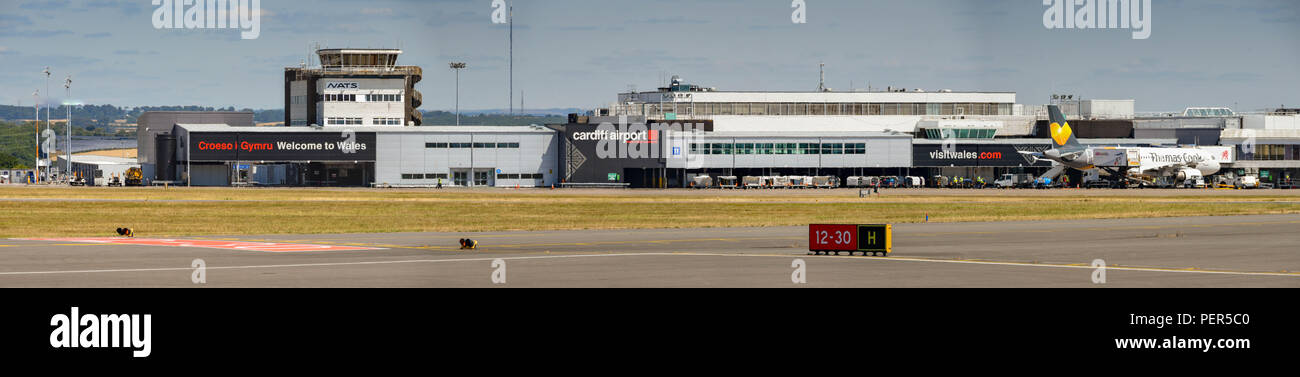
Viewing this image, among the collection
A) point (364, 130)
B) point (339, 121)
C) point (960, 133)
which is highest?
point (339, 121)

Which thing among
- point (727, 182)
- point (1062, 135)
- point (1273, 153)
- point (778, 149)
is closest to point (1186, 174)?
point (1062, 135)

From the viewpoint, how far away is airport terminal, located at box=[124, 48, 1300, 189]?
151500mm

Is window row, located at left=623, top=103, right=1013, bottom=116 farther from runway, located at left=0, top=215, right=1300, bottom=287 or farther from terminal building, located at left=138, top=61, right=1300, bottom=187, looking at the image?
runway, located at left=0, top=215, right=1300, bottom=287

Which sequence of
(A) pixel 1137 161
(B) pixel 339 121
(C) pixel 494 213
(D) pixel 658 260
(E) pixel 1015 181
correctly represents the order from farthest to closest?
(B) pixel 339 121
(E) pixel 1015 181
(A) pixel 1137 161
(C) pixel 494 213
(D) pixel 658 260

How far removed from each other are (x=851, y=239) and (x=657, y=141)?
116426 mm

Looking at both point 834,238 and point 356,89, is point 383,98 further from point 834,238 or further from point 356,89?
point 834,238

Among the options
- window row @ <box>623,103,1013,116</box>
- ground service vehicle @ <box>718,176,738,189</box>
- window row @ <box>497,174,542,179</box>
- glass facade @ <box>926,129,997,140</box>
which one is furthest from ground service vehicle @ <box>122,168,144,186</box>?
glass facade @ <box>926,129,997,140</box>

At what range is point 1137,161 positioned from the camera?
145 meters

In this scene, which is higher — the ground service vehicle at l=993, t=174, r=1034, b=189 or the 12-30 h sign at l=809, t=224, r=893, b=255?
the ground service vehicle at l=993, t=174, r=1034, b=189

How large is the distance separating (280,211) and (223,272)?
44032 mm

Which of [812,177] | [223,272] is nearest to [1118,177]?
[812,177]

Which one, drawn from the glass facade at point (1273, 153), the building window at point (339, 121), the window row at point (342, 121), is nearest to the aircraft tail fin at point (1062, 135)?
the glass facade at point (1273, 153)

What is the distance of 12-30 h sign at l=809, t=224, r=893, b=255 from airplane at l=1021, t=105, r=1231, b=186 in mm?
114848
